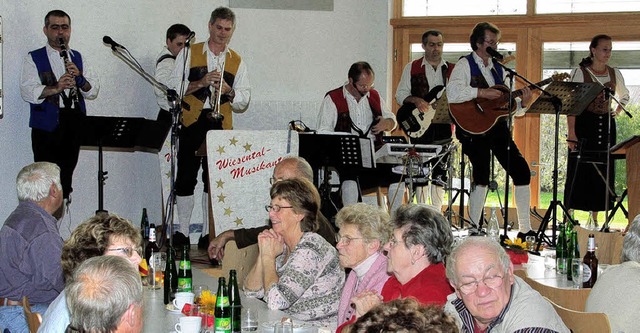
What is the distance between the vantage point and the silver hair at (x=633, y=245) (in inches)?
146

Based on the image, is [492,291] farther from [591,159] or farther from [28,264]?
[591,159]

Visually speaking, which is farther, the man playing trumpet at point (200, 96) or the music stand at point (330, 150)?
the man playing trumpet at point (200, 96)

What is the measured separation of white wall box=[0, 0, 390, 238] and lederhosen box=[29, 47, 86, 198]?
27 centimetres

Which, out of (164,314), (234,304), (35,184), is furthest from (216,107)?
(234,304)

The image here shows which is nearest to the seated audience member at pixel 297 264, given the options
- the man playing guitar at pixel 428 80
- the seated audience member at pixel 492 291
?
the seated audience member at pixel 492 291

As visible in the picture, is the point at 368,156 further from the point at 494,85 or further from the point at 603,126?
the point at 603,126

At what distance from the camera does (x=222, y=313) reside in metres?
3.28

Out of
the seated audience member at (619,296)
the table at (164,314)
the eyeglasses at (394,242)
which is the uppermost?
the eyeglasses at (394,242)

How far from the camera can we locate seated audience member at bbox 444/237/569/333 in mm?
2895

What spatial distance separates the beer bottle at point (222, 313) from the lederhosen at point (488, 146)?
17.5 ft

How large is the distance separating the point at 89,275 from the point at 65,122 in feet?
18.4

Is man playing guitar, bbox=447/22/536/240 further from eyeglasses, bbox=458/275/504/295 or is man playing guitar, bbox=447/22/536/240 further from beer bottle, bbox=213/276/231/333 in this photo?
eyeglasses, bbox=458/275/504/295

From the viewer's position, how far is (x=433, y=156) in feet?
27.6

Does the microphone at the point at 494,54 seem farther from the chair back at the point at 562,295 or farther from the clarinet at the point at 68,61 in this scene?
the chair back at the point at 562,295
